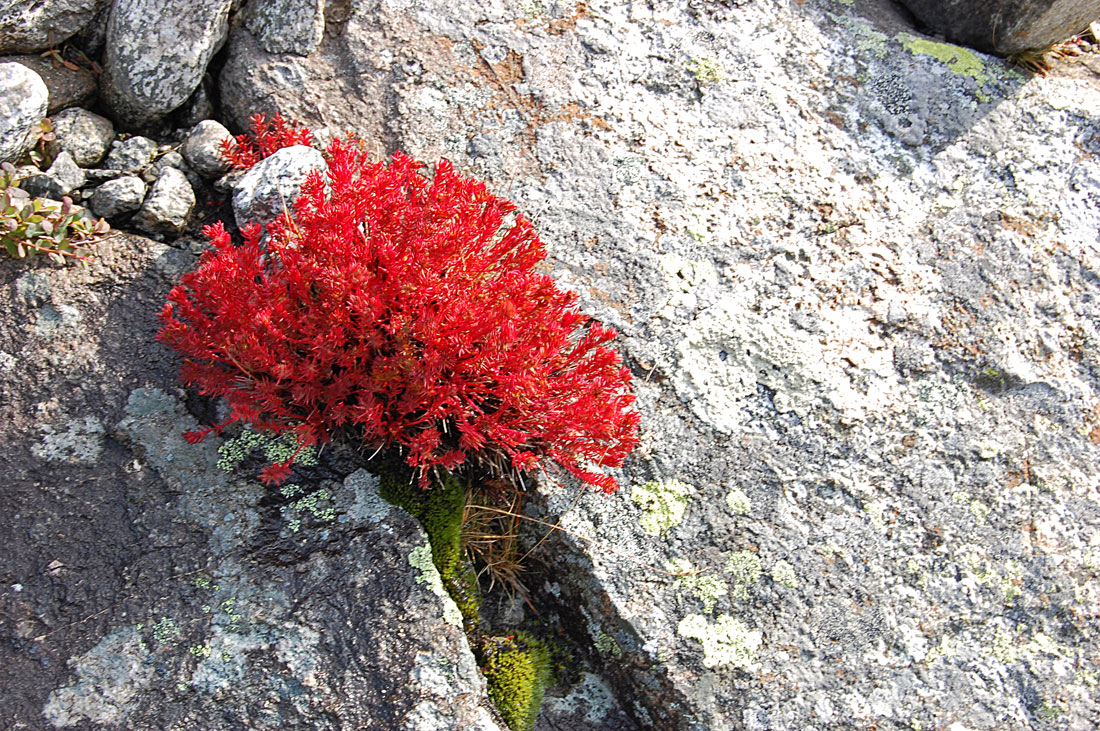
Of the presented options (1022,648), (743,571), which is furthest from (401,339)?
(1022,648)

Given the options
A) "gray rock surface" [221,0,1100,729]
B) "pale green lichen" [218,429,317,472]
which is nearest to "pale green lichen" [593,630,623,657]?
"gray rock surface" [221,0,1100,729]

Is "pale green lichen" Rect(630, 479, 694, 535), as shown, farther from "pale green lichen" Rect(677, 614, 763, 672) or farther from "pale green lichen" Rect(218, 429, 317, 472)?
→ "pale green lichen" Rect(218, 429, 317, 472)

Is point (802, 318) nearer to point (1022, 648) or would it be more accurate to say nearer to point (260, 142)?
point (1022, 648)

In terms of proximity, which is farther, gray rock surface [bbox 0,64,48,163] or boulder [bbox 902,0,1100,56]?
boulder [bbox 902,0,1100,56]

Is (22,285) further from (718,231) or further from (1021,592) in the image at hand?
(1021,592)

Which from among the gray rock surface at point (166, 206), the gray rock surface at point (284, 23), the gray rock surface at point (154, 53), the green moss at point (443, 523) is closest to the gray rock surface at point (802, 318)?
the gray rock surface at point (284, 23)

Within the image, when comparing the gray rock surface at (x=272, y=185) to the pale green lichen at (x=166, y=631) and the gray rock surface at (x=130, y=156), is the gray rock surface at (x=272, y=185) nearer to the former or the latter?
the gray rock surface at (x=130, y=156)
